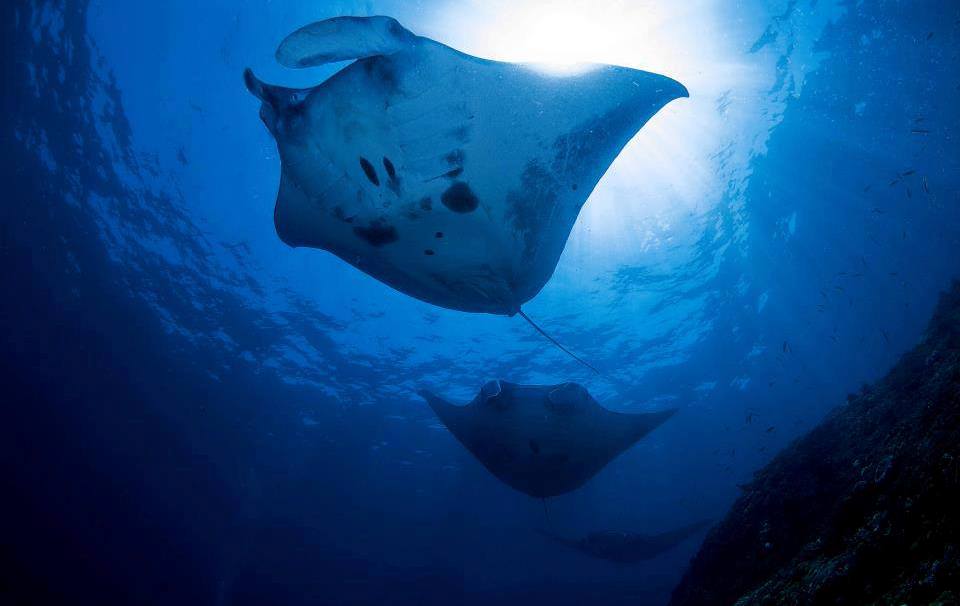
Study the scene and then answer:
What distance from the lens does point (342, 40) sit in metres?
2.27

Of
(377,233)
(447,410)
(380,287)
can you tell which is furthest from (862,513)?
(380,287)

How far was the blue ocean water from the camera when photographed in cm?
948

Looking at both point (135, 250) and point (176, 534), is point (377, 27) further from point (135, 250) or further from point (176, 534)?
point (176, 534)

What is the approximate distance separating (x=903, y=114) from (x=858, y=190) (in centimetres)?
264

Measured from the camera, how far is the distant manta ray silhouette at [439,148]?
259 cm

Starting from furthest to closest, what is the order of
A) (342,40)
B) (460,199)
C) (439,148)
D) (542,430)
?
(542,430) < (460,199) < (439,148) < (342,40)

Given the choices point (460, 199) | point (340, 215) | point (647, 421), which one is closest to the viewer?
point (460, 199)

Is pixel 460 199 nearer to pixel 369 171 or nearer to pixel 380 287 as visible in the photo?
pixel 369 171

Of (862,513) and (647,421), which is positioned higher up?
(647,421)

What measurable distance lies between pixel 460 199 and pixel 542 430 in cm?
430

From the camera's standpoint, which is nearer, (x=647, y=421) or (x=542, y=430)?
(x=542, y=430)

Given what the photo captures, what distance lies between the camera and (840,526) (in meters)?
2.44

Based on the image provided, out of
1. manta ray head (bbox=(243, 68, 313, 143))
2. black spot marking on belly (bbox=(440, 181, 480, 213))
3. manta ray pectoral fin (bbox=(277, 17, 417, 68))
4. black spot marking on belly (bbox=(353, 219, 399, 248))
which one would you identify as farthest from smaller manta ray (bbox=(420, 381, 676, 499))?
manta ray pectoral fin (bbox=(277, 17, 417, 68))

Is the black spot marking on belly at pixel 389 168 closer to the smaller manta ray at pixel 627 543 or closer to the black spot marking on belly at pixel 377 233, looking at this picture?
the black spot marking on belly at pixel 377 233
